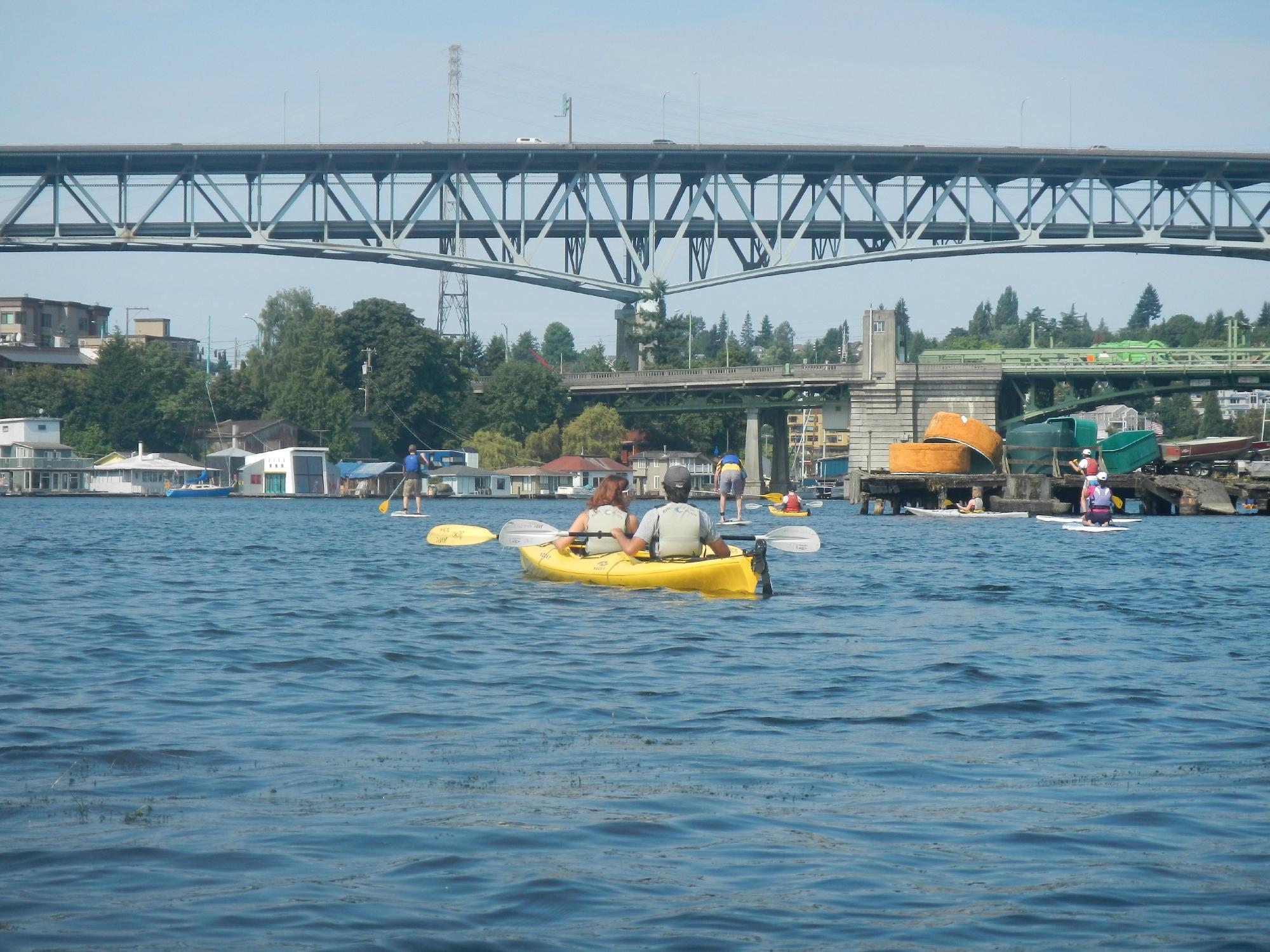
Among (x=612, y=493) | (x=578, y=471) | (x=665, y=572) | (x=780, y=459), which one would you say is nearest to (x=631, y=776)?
(x=665, y=572)

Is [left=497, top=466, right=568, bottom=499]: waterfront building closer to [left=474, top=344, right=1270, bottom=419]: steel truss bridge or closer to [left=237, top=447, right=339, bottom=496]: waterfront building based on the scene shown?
[left=474, top=344, right=1270, bottom=419]: steel truss bridge

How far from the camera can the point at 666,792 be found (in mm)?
7812

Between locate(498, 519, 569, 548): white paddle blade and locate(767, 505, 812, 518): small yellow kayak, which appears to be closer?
locate(498, 519, 569, 548): white paddle blade

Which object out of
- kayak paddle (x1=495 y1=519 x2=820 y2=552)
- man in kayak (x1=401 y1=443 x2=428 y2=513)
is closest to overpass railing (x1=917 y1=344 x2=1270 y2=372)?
man in kayak (x1=401 y1=443 x2=428 y2=513)

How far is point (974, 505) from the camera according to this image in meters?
54.1

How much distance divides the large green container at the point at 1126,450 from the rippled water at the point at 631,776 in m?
43.4

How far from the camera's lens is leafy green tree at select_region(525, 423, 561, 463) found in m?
110

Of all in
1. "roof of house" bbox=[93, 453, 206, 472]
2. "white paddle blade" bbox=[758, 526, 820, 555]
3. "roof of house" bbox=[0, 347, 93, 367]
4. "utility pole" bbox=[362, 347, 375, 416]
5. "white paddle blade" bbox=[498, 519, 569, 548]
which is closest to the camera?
"white paddle blade" bbox=[758, 526, 820, 555]

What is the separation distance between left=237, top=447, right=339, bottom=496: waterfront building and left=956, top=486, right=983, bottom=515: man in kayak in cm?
5413

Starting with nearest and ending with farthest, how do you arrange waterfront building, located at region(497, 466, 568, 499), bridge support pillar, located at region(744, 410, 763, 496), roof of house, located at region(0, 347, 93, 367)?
waterfront building, located at region(497, 466, 568, 499), bridge support pillar, located at region(744, 410, 763, 496), roof of house, located at region(0, 347, 93, 367)

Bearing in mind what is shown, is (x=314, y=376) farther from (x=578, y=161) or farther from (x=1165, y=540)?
(x=1165, y=540)

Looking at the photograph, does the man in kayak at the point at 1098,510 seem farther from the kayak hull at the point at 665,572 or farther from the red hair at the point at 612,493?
the red hair at the point at 612,493

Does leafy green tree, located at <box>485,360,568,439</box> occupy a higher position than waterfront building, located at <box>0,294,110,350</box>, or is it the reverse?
waterfront building, located at <box>0,294,110,350</box>

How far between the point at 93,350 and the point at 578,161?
63.8 m
